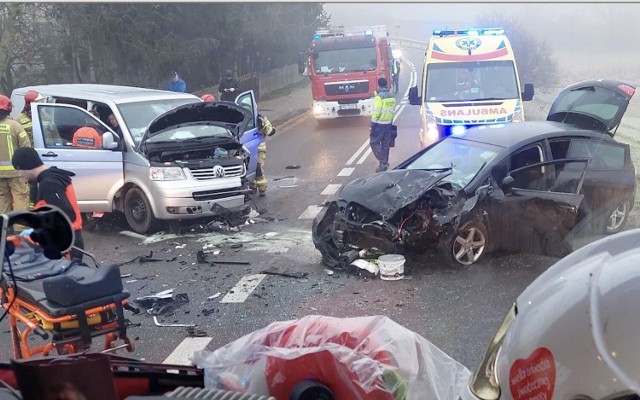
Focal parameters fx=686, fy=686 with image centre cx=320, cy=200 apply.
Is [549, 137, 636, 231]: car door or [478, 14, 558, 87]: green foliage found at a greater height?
[478, 14, 558, 87]: green foliage

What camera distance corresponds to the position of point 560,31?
30.1 feet

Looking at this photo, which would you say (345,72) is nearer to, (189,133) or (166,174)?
(189,133)

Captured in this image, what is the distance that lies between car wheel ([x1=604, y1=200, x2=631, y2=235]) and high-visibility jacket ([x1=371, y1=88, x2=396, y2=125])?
5.33 meters

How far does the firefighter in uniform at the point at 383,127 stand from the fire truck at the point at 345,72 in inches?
233

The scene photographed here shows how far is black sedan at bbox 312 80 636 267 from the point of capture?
21.0 ft

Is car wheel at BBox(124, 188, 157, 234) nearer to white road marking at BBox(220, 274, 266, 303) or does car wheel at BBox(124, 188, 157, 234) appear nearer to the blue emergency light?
white road marking at BBox(220, 274, 266, 303)

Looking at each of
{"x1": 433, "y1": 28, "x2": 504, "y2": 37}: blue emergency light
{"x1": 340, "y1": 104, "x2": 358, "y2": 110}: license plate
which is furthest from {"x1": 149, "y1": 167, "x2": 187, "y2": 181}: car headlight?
{"x1": 340, "y1": 104, "x2": 358, "y2": 110}: license plate

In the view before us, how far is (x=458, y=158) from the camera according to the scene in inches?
281

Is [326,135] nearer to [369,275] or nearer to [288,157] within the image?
[288,157]

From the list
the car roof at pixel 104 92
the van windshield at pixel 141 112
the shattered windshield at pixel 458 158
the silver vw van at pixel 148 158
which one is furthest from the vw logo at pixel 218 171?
the shattered windshield at pixel 458 158

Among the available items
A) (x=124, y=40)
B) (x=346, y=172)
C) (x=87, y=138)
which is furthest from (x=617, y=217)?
(x=124, y=40)

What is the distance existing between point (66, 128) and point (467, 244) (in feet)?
16.9

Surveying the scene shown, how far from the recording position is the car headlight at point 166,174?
835 centimetres

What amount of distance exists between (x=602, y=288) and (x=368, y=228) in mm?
4409
